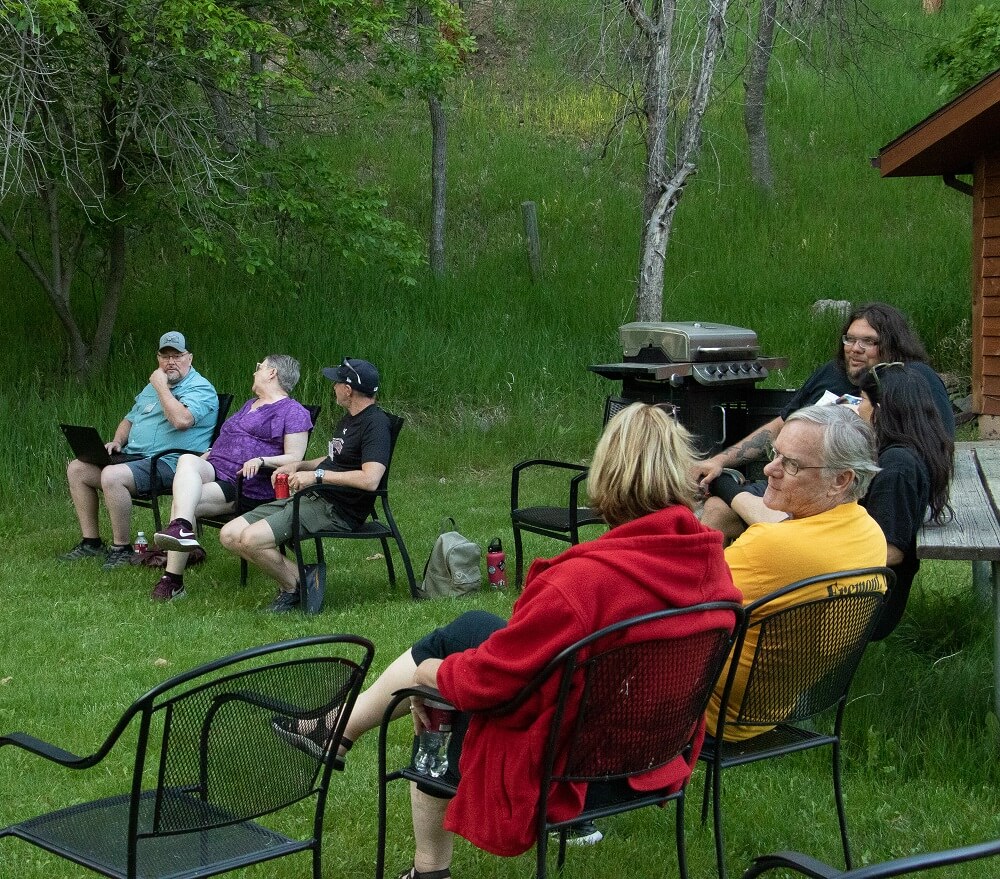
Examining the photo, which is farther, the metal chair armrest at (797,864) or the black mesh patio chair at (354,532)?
the black mesh patio chair at (354,532)

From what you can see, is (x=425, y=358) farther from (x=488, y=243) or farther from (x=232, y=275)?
(x=488, y=243)

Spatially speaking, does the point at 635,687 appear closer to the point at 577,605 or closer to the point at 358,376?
the point at 577,605

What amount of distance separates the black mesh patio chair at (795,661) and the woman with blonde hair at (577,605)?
238 mm

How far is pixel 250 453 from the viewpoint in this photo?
22.2ft

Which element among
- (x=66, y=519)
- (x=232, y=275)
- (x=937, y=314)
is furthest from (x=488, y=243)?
(x=66, y=519)

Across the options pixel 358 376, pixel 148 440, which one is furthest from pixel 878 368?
pixel 148 440

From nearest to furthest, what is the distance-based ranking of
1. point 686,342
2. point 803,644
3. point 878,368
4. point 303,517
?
point 803,644, point 878,368, point 303,517, point 686,342

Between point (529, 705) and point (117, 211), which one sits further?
point (117, 211)

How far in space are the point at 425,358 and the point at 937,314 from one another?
224 inches

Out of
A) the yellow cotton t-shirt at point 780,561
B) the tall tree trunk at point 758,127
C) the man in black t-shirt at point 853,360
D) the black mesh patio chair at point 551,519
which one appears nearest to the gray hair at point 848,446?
the yellow cotton t-shirt at point 780,561

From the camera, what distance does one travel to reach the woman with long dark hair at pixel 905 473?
153 inches

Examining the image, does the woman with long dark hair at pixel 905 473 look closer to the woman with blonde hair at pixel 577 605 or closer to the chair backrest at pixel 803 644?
the chair backrest at pixel 803 644

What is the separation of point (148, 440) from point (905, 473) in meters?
4.79

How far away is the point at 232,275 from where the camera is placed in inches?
527
